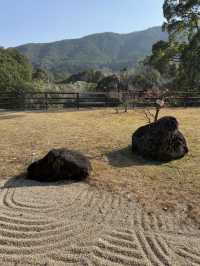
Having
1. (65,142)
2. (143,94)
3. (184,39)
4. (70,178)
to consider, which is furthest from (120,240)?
(184,39)

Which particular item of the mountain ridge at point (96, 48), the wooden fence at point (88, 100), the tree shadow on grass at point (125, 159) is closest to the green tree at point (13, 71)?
the wooden fence at point (88, 100)

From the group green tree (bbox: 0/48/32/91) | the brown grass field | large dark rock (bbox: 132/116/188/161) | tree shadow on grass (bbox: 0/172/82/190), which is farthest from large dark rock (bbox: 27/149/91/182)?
green tree (bbox: 0/48/32/91)

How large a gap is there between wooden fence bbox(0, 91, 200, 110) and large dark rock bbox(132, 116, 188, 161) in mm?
9335

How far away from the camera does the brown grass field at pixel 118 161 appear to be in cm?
503

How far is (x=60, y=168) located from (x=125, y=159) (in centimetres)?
181

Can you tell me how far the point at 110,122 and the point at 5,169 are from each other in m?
6.15

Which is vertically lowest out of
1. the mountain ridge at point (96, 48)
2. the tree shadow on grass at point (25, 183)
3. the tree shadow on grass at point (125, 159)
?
the tree shadow on grass at point (25, 183)

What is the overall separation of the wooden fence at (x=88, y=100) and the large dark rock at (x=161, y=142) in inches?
368

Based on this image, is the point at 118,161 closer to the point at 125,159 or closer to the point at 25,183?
the point at 125,159

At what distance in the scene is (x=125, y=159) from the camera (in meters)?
7.00

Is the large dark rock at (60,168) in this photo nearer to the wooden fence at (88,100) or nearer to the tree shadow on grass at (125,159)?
the tree shadow on grass at (125,159)

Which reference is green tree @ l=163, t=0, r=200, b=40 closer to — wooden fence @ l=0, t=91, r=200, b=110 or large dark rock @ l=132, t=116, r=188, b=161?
wooden fence @ l=0, t=91, r=200, b=110

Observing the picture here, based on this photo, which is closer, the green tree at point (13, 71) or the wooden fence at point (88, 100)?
the wooden fence at point (88, 100)

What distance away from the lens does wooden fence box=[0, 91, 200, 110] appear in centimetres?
1752
